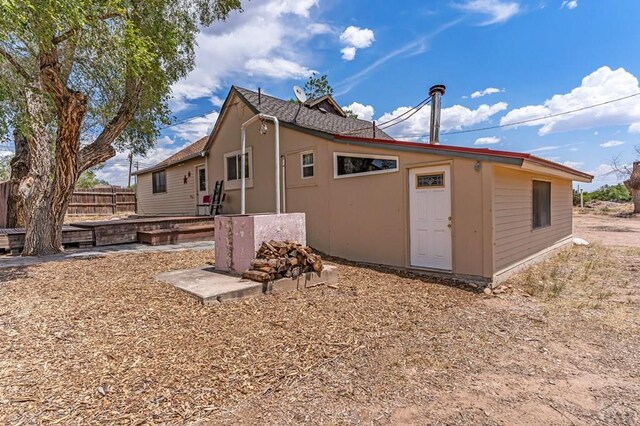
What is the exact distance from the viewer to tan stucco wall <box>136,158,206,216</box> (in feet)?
47.2

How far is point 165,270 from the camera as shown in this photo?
6.30 m

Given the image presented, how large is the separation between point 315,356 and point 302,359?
0.44 ft

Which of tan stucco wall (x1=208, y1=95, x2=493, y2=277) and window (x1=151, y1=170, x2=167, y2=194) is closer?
tan stucco wall (x1=208, y1=95, x2=493, y2=277)

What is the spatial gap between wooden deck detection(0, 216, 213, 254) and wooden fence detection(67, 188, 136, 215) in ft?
36.6

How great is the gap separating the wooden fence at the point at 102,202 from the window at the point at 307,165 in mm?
16226

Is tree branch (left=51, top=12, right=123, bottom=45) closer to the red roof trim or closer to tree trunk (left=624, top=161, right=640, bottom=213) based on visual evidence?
the red roof trim

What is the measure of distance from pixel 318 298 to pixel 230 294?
1.24 meters

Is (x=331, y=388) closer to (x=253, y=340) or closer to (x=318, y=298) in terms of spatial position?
(x=253, y=340)

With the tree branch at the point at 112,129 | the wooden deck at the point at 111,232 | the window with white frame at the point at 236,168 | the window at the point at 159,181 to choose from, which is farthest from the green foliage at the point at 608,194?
the tree branch at the point at 112,129

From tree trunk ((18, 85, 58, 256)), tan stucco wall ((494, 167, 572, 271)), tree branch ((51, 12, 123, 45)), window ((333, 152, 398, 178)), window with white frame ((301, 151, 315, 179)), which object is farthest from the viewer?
window with white frame ((301, 151, 315, 179))

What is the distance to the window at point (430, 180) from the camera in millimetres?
6508

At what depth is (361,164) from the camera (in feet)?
25.7

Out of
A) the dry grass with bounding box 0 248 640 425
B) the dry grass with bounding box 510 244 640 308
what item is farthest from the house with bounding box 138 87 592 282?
the dry grass with bounding box 0 248 640 425

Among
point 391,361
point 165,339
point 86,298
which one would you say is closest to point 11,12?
point 86,298
